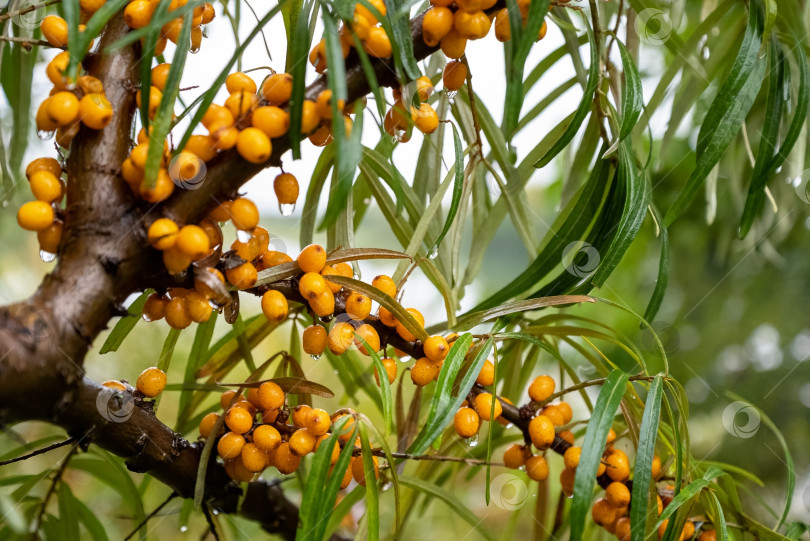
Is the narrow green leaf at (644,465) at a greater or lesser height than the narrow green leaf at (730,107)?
lesser

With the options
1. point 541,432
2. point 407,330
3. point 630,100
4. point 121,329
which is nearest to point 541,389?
point 541,432

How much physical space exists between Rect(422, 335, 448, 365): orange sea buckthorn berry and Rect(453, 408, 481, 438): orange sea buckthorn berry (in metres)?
0.05

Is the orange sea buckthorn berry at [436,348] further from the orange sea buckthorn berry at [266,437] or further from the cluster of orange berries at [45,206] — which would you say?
the cluster of orange berries at [45,206]

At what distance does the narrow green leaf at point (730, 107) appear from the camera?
21.0 inches

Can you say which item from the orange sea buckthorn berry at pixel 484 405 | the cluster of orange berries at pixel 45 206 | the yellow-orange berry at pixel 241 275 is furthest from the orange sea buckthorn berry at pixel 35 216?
the orange sea buckthorn berry at pixel 484 405

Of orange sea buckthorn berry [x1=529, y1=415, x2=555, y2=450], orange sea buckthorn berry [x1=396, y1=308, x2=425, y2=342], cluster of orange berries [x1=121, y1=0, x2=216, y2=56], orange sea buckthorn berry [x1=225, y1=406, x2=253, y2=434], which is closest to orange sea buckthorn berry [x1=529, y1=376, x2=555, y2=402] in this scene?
orange sea buckthorn berry [x1=529, y1=415, x2=555, y2=450]

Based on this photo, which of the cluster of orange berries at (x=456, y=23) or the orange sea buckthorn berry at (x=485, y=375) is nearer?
the cluster of orange berries at (x=456, y=23)

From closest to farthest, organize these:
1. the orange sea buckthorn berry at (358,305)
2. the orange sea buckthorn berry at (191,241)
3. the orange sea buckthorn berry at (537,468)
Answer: the orange sea buckthorn berry at (191,241) → the orange sea buckthorn berry at (358,305) → the orange sea buckthorn berry at (537,468)

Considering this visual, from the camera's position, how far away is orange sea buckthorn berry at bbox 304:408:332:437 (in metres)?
0.47

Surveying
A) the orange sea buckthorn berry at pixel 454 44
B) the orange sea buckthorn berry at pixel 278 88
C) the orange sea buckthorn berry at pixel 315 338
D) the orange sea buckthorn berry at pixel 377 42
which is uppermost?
the orange sea buckthorn berry at pixel 454 44

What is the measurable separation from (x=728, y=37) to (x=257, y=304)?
950mm

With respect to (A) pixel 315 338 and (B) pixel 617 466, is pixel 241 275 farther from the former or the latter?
(B) pixel 617 466

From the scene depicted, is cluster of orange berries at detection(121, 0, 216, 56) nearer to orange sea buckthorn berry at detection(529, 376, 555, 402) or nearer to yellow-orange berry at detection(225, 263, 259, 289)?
yellow-orange berry at detection(225, 263, 259, 289)

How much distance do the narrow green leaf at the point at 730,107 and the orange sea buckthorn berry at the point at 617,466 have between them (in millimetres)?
218
